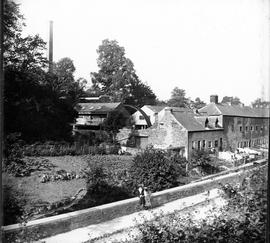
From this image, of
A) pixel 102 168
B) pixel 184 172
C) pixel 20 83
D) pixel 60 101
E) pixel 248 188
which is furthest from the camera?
pixel 184 172

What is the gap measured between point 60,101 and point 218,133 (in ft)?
9.82

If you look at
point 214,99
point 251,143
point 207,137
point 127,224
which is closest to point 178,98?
point 214,99

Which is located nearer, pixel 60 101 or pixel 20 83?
pixel 20 83

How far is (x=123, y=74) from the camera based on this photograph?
16.1ft

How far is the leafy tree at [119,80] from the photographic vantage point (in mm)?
4480

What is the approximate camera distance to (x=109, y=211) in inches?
224

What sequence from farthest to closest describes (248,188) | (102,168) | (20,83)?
(102,168) < (248,188) < (20,83)

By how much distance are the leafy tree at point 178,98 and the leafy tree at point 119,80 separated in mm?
312

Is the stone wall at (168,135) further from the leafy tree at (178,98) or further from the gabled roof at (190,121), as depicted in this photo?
the leafy tree at (178,98)

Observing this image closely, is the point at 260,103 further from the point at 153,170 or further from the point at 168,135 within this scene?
the point at 153,170

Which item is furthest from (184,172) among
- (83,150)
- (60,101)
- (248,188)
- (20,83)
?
(20,83)

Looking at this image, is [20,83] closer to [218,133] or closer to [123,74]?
[123,74]

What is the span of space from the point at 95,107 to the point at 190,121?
2238mm

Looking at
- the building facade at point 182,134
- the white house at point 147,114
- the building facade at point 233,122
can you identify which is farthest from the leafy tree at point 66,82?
the building facade at point 233,122
